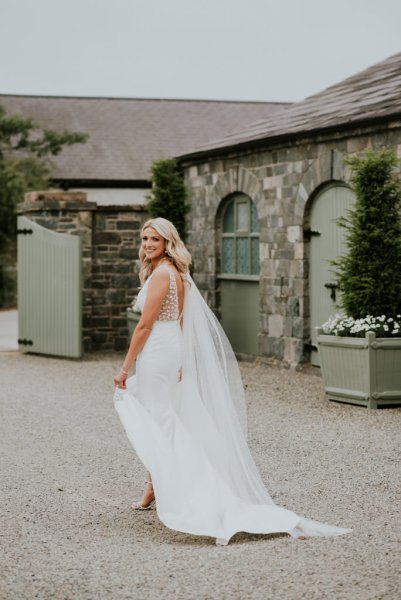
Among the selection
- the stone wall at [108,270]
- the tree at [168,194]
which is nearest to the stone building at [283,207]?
the tree at [168,194]

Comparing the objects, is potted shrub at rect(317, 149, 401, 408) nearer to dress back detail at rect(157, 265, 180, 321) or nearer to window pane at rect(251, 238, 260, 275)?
window pane at rect(251, 238, 260, 275)

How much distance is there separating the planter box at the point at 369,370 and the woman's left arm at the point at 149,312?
4.62 m

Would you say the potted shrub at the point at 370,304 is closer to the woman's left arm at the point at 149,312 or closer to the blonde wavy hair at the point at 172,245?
the blonde wavy hair at the point at 172,245

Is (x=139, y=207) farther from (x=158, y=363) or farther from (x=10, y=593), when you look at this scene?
(x=10, y=593)

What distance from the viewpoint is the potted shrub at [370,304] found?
10555 millimetres

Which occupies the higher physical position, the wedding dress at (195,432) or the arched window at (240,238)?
the arched window at (240,238)

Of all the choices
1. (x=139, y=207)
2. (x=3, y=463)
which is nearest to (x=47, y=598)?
(x=3, y=463)

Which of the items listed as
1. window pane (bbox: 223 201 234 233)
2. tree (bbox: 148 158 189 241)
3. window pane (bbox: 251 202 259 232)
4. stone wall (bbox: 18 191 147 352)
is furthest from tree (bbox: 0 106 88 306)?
window pane (bbox: 251 202 259 232)

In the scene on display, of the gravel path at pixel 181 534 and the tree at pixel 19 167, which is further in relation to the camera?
the tree at pixel 19 167

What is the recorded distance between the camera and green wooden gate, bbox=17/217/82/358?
1556cm

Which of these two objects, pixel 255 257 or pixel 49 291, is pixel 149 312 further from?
pixel 49 291

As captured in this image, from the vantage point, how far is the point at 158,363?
248 inches

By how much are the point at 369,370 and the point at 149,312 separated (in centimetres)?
471

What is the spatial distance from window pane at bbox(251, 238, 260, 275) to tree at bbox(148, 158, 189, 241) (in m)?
1.70
